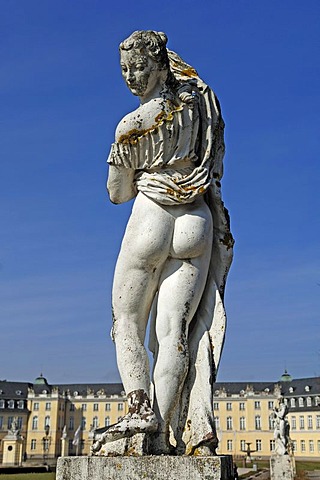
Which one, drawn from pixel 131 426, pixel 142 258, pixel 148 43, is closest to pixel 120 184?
pixel 142 258

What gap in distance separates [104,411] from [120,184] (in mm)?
126518

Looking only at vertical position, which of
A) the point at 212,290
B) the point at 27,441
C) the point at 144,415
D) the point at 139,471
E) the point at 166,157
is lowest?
the point at 139,471

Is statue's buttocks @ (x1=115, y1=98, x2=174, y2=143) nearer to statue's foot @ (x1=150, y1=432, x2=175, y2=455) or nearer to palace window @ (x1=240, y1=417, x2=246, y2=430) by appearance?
statue's foot @ (x1=150, y1=432, x2=175, y2=455)

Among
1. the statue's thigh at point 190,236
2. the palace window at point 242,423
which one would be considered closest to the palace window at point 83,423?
the palace window at point 242,423

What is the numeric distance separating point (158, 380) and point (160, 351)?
20 cm

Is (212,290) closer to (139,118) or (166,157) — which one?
Result: (166,157)

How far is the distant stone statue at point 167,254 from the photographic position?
434cm

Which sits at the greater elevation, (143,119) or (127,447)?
(143,119)

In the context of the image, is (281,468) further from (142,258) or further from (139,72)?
(139,72)

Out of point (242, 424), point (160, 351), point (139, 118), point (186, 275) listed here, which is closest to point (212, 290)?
point (186, 275)

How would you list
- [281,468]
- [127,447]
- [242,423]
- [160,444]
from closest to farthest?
[127,447]
[160,444]
[281,468]
[242,423]

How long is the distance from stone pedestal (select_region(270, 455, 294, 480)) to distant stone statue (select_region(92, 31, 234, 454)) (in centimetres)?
2844

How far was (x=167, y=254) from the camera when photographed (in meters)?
4.47

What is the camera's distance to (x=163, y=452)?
4.20 metres
